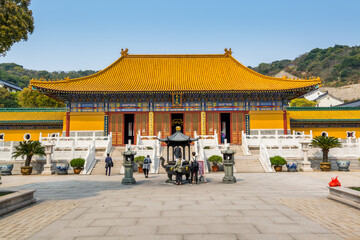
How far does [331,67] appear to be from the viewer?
108875 millimetres

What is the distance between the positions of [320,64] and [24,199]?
416 feet

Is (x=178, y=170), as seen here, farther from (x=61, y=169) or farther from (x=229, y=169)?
(x=61, y=169)

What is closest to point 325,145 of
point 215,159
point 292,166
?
point 292,166

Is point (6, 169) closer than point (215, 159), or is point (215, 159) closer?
point (6, 169)

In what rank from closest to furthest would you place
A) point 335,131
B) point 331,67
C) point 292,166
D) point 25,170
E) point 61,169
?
point 61,169 < point 25,170 < point 292,166 < point 335,131 < point 331,67

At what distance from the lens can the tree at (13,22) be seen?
8705 millimetres

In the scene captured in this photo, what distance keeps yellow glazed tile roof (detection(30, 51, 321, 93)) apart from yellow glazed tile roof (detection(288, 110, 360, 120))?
4.58m

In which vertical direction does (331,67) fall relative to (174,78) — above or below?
above

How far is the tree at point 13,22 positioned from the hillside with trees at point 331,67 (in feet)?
285

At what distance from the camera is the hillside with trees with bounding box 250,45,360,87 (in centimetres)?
9475

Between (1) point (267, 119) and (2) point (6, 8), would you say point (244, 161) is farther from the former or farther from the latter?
(2) point (6, 8)

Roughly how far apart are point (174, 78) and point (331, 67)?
10488 centimetres

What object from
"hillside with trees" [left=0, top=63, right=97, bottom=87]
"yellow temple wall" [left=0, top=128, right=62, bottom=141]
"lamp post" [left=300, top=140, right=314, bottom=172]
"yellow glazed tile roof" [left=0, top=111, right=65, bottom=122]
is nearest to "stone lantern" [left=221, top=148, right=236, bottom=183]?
"lamp post" [left=300, top=140, right=314, bottom=172]

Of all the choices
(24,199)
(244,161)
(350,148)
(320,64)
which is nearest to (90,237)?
(24,199)
